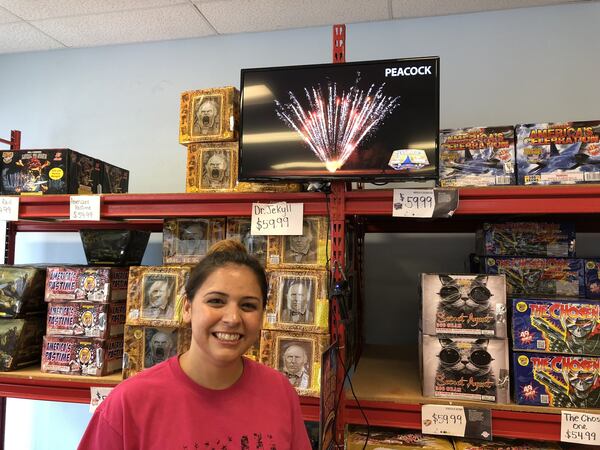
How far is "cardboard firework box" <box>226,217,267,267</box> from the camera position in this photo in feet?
5.51

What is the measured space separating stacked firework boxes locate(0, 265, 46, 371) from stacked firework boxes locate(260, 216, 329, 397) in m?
1.09

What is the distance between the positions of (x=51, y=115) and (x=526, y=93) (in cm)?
306

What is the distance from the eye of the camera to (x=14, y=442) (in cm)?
289

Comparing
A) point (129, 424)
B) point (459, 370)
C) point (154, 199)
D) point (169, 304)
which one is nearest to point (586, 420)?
point (459, 370)

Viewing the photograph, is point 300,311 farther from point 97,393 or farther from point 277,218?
point 97,393

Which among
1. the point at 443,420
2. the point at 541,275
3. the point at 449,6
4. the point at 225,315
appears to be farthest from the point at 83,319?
the point at 449,6

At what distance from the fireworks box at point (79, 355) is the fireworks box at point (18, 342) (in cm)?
12

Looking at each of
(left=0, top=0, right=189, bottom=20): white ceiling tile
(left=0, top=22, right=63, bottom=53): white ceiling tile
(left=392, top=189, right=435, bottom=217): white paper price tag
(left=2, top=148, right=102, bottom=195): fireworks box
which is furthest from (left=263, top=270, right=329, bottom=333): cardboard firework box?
(left=0, top=22, right=63, bottom=53): white ceiling tile

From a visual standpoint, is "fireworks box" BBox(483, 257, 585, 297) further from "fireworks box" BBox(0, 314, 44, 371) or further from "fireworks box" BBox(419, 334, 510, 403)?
"fireworks box" BBox(0, 314, 44, 371)

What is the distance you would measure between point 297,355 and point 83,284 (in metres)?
0.96

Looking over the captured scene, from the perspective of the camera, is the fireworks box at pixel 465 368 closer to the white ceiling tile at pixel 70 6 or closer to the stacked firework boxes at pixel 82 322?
the stacked firework boxes at pixel 82 322

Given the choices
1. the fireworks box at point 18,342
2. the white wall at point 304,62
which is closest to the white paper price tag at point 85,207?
the fireworks box at point 18,342

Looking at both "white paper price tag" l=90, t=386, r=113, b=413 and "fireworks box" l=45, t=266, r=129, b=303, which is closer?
"white paper price tag" l=90, t=386, r=113, b=413

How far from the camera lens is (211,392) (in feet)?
3.50
